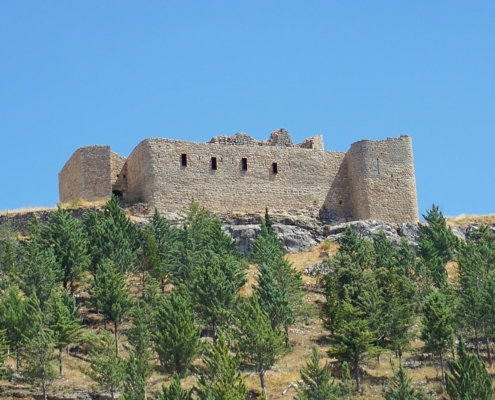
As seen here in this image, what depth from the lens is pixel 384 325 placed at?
49.7 meters

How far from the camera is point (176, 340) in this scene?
151ft

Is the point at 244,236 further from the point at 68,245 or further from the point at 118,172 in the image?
the point at 68,245

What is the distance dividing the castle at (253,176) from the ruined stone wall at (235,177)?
57mm

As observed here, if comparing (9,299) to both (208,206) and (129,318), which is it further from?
(208,206)

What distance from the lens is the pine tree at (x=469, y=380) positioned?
4375 cm

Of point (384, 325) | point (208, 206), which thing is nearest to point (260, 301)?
point (384, 325)

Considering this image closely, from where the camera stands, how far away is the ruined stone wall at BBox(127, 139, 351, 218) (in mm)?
Result: 64500

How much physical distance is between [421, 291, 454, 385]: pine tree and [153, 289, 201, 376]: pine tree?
32.8 feet

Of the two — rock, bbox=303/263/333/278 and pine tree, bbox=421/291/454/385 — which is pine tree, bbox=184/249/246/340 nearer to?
rock, bbox=303/263/333/278

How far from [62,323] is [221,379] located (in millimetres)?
8684

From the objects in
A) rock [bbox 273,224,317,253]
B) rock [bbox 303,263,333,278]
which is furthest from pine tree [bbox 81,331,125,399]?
rock [bbox 273,224,317,253]

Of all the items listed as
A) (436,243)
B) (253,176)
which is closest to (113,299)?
(253,176)

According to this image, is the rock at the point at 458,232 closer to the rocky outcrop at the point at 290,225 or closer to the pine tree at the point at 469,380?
the rocky outcrop at the point at 290,225

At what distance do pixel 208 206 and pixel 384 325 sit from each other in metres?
18.0
